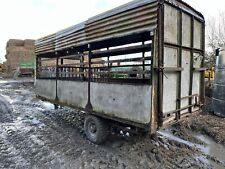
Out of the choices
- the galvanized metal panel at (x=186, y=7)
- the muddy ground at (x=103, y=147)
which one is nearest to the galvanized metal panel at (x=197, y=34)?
the galvanized metal panel at (x=186, y=7)

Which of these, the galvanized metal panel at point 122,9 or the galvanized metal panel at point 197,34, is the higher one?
the galvanized metal panel at point 122,9


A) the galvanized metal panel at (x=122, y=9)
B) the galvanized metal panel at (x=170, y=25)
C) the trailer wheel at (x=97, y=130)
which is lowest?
the trailer wheel at (x=97, y=130)

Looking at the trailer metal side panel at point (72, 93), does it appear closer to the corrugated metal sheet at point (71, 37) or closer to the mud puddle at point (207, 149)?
the corrugated metal sheet at point (71, 37)

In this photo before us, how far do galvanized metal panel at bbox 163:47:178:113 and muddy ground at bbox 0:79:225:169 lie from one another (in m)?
1.11

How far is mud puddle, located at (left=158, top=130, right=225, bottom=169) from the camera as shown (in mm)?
4228

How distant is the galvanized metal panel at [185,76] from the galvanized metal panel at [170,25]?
0.50m

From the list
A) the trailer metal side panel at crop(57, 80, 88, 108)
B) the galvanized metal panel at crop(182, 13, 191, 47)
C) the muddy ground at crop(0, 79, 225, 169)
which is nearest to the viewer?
the muddy ground at crop(0, 79, 225, 169)

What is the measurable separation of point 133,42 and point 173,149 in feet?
8.97

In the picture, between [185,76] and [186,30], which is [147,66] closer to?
[185,76]

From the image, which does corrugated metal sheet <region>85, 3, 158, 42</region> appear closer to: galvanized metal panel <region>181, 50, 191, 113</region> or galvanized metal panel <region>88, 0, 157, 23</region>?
galvanized metal panel <region>88, 0, 157, 23</region>

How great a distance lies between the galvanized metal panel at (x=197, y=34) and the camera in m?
4.52

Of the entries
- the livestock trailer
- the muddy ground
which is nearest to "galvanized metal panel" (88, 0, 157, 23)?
the livestock trailer

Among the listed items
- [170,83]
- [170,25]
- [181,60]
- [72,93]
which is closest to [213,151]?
[170,83]

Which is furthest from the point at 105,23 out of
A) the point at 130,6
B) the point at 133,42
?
the point at 133,42
